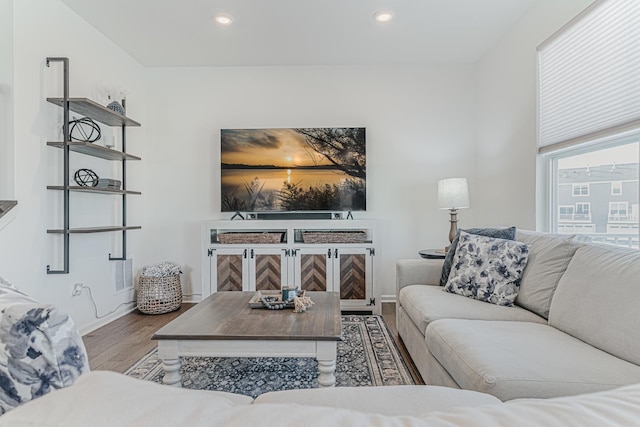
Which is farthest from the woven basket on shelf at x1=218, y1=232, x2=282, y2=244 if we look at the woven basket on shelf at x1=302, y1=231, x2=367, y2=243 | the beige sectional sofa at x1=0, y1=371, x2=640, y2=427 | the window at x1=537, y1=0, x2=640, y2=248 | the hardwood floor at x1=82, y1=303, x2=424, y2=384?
the beige sectional sofa at x1=0, y1=371, x2=640, y2=427

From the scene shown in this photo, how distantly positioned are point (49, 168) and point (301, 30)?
2415 millimetres

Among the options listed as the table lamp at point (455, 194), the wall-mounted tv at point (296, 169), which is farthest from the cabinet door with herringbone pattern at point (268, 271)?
the table lamp at point (455, 194)

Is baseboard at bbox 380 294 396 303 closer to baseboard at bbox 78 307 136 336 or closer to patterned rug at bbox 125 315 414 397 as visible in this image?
patterned rug at bbox 125 315 414 397

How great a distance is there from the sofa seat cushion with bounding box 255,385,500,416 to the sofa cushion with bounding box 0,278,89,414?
0.33 meters

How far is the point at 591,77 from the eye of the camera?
2301 mm

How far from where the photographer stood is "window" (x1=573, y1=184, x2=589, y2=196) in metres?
2.48

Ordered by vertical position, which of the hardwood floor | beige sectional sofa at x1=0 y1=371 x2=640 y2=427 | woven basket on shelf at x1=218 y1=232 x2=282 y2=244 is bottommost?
the hardwood floor

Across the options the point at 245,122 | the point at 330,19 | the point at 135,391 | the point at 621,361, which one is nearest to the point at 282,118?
the point at 245,122

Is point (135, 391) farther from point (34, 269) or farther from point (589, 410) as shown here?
point (34, 269)

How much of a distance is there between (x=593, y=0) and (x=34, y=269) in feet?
14.0

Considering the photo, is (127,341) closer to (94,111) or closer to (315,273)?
(315,273)

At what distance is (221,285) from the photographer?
Answer: 3.68 metres

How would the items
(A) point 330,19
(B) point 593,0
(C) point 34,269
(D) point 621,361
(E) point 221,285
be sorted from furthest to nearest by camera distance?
(E) point 221,285, (A) point 330,19, (C) point 34,269, (B) point 593,0, (D) point 621,361

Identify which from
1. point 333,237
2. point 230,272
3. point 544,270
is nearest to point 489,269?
point 544,270
